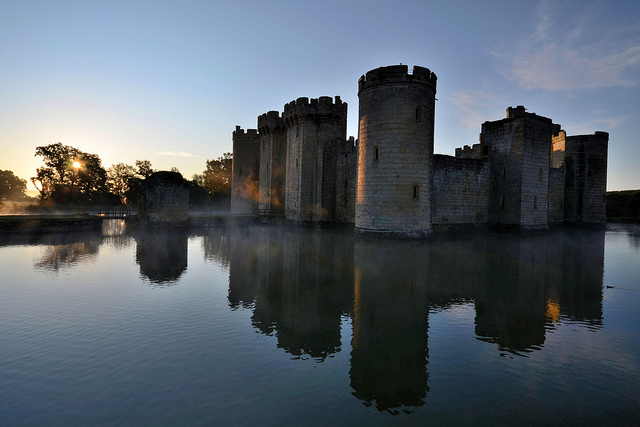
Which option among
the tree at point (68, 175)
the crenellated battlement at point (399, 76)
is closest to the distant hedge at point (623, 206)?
the crenellated battlement at point (399, 76)

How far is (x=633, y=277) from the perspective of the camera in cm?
1078

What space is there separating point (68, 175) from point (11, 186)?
2784 cm

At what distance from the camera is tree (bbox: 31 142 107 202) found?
49875 millimetres

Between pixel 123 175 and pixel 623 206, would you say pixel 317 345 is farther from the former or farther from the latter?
pixel 123 175

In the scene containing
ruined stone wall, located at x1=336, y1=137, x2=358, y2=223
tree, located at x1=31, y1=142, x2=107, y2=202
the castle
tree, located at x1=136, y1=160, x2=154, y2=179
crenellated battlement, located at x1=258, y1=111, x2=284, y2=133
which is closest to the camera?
the castle

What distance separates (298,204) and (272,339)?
75.0 feet

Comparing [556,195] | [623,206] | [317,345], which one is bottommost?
[317,345]

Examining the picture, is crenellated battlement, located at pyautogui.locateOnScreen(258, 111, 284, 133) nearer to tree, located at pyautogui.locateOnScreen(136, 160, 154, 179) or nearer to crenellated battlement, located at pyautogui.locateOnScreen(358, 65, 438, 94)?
crenellated battlement, located at pyautogui.locateOnScreen(358, 65, 438, 94)

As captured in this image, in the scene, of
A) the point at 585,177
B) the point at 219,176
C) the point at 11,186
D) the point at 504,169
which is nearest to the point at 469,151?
the point at 504,169

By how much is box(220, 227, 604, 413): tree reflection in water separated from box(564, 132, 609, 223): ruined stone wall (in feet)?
66.3

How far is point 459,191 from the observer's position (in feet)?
80.5

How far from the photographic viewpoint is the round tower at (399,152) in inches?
736

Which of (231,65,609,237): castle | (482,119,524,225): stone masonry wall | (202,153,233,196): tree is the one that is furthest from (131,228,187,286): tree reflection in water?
(202,153,233,196): tree

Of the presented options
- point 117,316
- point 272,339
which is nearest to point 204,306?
point 117,316
